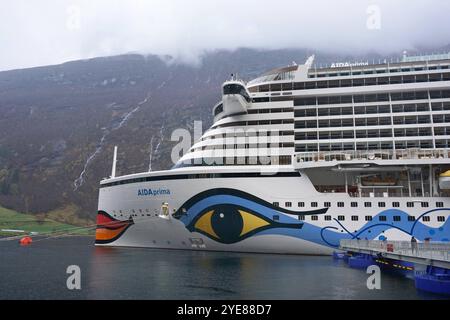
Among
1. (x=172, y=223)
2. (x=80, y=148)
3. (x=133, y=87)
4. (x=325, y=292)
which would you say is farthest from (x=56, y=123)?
(x=325, y=292)

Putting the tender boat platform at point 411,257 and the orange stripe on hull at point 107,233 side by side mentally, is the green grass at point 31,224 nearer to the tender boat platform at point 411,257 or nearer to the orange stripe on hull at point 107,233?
the orange stripe on hull at point 107,233

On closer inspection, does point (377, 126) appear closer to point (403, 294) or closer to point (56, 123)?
point (403, 294)

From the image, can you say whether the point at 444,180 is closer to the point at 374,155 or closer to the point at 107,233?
the point at 374,155

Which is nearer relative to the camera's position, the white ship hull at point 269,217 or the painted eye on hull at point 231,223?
the white ship hull at point 269,217

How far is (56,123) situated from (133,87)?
1665 inches

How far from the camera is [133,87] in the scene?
634 feet

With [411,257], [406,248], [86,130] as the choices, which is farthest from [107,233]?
[86,130]

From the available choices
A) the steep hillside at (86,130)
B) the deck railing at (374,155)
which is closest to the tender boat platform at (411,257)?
the deck railing at (374,155)

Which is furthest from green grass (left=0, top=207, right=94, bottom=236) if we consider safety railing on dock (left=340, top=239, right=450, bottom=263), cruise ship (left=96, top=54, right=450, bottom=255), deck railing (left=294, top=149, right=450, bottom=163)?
safety railing on dock (left=340, top=239, right=450, bottom=263)

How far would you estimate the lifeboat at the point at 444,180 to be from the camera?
82.4ft

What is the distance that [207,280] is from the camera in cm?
1878

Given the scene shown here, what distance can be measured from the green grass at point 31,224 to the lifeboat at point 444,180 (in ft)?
288

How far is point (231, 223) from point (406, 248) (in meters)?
10.8

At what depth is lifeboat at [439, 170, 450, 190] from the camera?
25.1m
